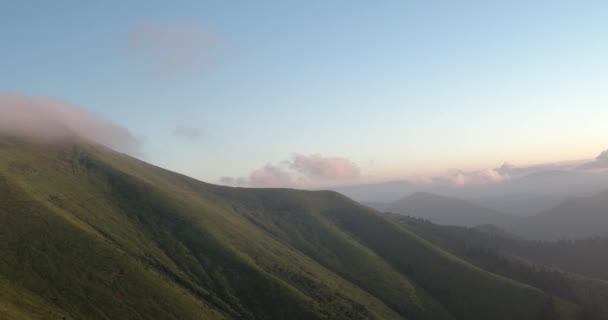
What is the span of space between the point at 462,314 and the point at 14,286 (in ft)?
630

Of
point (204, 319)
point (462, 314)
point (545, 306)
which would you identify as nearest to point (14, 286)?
point (204, 319)

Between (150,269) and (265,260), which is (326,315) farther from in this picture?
(150,269)

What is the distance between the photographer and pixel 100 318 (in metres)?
110

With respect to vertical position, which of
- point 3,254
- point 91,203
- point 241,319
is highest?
point 91,203

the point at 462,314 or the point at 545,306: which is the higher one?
the point at 545,306

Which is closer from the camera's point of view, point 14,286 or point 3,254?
point 14,286

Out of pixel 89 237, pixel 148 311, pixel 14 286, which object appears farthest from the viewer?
pixel 89 237

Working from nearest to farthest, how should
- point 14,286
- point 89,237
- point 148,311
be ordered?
1. point 14,286
2. point 148,311
3. point 89,237

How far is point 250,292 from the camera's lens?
515 ft

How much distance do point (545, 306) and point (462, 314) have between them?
40764mm

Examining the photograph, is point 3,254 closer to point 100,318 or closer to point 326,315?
point 100,318

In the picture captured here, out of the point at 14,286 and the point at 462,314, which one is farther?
the point at 462,314

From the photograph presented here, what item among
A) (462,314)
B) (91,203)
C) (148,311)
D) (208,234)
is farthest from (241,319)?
(462,314)

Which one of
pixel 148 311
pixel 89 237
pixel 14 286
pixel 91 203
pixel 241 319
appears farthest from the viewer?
pixel 91 203
